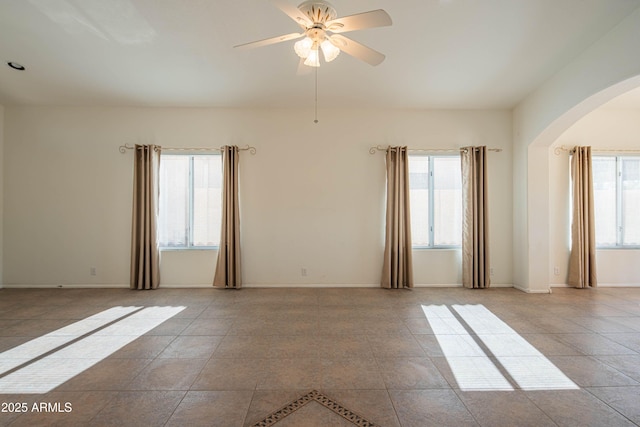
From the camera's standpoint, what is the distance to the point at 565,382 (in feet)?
7.31

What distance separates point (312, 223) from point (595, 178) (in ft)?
16.0

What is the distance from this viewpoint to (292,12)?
2.11 metres

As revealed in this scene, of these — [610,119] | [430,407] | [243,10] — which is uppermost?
[243,10]

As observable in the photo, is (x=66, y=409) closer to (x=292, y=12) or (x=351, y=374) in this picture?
(x=351, y=374)

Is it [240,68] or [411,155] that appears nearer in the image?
[240,68]

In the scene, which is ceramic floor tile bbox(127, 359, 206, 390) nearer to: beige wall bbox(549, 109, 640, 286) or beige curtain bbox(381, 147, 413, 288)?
beige curtain bbox(381, 147, 413, 288)

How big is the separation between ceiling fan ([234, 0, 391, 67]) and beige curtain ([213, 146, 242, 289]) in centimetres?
273

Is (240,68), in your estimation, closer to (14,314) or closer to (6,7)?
(6,7)

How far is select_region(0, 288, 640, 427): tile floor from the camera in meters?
1.90

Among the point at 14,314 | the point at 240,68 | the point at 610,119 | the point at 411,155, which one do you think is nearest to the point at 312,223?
the point at 411,155

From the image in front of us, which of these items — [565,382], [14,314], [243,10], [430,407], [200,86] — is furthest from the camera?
[200,86]

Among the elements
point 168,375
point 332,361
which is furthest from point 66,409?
point 332,361

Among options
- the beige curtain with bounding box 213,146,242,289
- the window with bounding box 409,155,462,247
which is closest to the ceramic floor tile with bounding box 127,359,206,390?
the beige curtain with bounding box 213,146,242,289

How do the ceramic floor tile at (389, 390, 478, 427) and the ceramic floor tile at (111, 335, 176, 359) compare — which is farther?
the ceramic floor tile at (111, 335, 176, 359)
